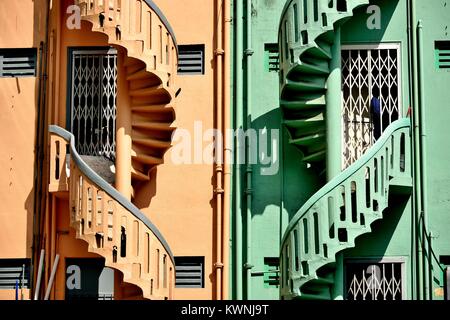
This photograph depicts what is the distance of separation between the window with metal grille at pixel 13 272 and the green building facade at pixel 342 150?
8.03ft

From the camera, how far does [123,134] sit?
20.0 meters

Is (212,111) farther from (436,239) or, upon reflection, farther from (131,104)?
(436,239)

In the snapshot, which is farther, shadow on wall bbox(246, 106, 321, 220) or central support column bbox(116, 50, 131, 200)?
shadow on wall bbox(246, 106, 321, 220)

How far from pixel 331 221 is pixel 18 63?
4.44 metres

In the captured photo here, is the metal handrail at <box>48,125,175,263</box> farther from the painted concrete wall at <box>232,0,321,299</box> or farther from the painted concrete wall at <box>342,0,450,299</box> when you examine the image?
the painted concrete wall at <box>342,0,450,299</box>

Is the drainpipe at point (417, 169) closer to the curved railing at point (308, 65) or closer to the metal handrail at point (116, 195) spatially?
the curved railing at point (308, 65)

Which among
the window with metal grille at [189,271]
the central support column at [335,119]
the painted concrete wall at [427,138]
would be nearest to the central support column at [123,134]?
the window with metal grille at [189,271]

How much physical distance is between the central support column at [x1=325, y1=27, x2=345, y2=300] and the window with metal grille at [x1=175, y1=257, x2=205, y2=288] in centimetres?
166

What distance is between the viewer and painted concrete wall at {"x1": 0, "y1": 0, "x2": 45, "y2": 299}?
20203 mm

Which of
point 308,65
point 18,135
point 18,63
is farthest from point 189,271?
point 18,63

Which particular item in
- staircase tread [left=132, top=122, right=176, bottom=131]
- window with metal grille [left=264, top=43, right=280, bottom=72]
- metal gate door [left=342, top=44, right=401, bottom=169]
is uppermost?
window with metal grille [left=264, top=43, right=280, bottom=72]

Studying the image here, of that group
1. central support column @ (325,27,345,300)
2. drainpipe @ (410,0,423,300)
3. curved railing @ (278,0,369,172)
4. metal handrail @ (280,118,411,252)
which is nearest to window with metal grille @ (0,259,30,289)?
metal handrail @ (280,118,411,252)
